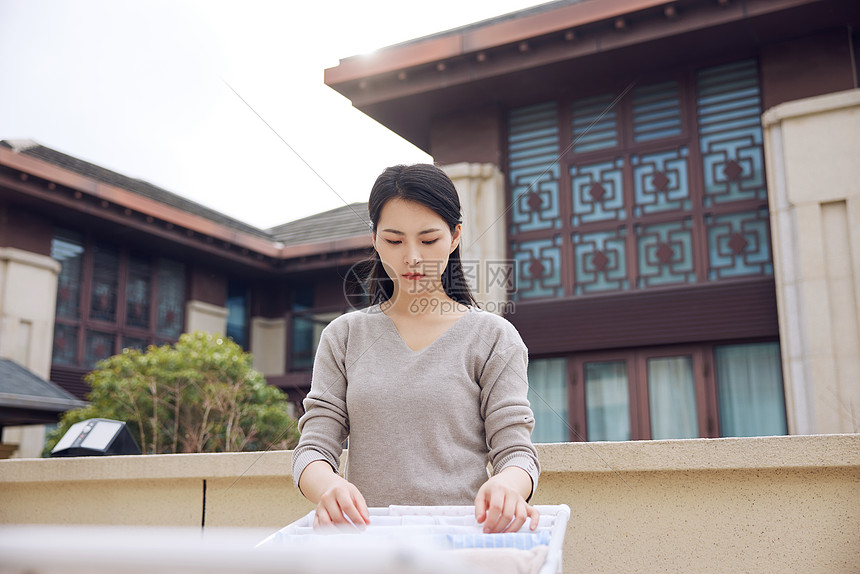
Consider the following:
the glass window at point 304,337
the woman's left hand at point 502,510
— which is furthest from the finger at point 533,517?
the glass window at point 304,337

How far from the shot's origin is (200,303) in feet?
38.5

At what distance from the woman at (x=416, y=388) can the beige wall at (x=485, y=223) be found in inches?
245

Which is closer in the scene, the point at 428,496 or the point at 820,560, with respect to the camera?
the point at 428,496

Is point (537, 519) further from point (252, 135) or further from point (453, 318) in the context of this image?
point (252, 135)

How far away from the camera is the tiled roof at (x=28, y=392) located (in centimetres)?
788

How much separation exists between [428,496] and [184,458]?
1324 mm

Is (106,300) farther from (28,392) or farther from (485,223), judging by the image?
(485,223)

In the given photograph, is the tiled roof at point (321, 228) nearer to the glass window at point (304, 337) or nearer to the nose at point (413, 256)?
the glass window at point (304, 337)

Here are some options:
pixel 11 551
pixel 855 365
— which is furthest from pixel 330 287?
pixel 11 551

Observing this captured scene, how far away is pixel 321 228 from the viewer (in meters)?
12.8

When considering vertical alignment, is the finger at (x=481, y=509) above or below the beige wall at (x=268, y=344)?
below

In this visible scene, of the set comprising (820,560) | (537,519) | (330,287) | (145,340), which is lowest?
(820,560)

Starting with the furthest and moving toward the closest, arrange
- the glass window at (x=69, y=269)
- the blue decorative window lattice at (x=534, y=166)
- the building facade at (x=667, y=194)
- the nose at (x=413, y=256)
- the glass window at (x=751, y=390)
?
the glass window at (x=69, y=269) → the blue decorative window lattice at (x=534, y=166) → the glass window at (x=751, y=390) → the building facade at (x=667, y=194) → the nose at (x=413, y=256)

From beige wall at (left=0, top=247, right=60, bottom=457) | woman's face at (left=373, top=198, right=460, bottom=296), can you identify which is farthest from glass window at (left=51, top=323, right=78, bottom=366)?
woman's face at (left=373, top=198, right=460, bottom=296)
